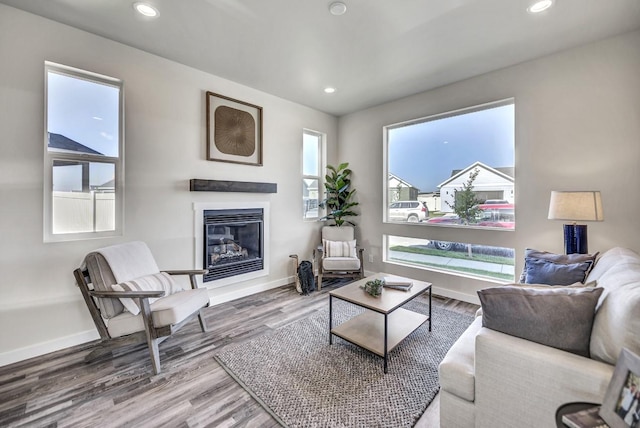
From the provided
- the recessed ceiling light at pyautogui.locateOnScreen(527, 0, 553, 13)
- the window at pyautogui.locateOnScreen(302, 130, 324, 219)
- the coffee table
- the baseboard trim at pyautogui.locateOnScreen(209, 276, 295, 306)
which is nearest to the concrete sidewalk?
the coffee table

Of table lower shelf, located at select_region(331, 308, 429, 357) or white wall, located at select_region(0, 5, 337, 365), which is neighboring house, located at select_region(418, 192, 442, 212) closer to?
table lower shelf, located at select_region(331, 308, 429, 357)

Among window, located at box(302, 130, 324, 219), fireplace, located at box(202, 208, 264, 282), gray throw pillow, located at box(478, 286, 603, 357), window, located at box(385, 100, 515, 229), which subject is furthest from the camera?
window, located at box(302, 130, 324, 219)

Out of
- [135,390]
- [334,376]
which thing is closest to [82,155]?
[135,390]

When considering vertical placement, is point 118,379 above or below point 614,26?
below

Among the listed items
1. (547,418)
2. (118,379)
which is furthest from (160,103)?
(547,418)

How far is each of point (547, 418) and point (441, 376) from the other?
1.38 ft

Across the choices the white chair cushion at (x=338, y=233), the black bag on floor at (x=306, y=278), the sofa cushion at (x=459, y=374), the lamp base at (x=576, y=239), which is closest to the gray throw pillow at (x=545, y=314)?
the sofa cushion at (x=459, y=374)

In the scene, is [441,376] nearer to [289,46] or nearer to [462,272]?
[462,272]

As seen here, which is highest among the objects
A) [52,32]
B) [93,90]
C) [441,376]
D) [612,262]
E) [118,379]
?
[52,32]

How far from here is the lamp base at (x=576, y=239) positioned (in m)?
2.45

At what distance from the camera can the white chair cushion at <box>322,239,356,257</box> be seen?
4137 millimetres

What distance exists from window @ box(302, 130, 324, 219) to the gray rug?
88.6 inches

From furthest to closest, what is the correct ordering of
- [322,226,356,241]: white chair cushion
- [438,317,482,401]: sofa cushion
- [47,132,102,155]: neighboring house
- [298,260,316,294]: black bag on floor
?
1. [322,226,356,241]: white chair cushion
2. [298,260,316,294]: black bag on floor
3. [47,132,102,155]: neighboring house
4. [438,317,482,401]: sofa cushion

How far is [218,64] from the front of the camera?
10.1 ft
